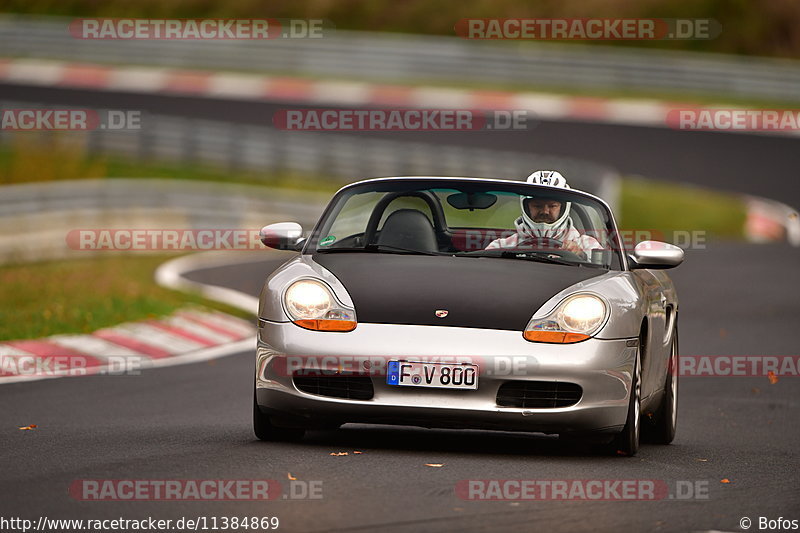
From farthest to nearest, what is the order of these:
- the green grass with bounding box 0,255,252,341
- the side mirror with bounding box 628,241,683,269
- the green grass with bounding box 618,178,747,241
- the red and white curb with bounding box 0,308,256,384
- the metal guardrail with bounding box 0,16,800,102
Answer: the metal guardrail with bounding box 0,16,800,102
the green grass with bounding box 618,178,747,241
the green grass with bounding box 0,255,252,341
the red and white curb with bounding box 0,308,256,384
the side mirror with bounding box 628,241,683,269

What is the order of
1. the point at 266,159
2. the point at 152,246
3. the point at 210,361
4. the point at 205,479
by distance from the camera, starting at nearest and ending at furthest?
1. the point at 205,479
2. the point at 210,361
3. the point at 152,246
4. the point at 266,159

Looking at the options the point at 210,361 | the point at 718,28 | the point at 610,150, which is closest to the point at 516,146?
the point at 610,150

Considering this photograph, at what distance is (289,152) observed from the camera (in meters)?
30.4

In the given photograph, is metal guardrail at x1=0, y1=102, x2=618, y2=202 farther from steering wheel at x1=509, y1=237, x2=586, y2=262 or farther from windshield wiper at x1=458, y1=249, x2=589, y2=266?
windshield wiper at x1=458, y1=249, x2=589, y2=266

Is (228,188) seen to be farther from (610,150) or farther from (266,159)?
(610,150)

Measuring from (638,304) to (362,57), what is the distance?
3306 centimetres

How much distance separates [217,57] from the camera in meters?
41.6

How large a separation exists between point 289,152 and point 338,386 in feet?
75.1

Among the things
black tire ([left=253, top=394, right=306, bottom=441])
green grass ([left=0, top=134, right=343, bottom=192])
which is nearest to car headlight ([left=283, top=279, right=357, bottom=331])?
black tire ([left=253, top=394, right=306, bottom=441])

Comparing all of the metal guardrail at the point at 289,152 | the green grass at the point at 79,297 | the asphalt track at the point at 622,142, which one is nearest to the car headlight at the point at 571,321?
the green grass at the point at 79,297

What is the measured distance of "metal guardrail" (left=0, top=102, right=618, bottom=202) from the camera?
1168 inches

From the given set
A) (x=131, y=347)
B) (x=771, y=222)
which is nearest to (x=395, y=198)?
(x=131, y=347)

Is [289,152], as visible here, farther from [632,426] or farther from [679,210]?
[632,426]

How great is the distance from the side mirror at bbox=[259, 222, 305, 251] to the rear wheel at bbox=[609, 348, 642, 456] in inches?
78.1
